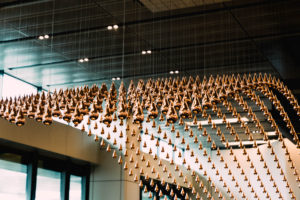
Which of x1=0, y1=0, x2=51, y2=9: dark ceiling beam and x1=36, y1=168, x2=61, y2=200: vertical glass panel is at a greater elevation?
x1=0, y1=0, x2=51, y2=9: dark ceiling beam

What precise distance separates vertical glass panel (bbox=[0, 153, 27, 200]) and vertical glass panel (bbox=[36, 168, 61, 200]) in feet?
2.48

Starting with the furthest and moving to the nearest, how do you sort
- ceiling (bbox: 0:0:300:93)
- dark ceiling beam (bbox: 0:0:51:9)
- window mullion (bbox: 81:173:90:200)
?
window mullion (bbox: 81:173:90:200), ceiling (bbox: 0:0:300:93), dark ceiling beam (bbox: 0:0:51:9)

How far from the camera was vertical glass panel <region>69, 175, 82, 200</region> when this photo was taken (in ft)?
65.1

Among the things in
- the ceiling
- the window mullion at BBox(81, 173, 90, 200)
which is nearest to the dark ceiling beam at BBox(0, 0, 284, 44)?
the ceiling

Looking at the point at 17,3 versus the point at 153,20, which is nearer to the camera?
the point at 17,3

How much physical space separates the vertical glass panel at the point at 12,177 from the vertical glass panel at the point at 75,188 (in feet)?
9.33

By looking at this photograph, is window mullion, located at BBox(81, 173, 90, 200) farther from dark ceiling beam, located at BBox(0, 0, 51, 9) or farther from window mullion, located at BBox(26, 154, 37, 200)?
dark ceiling beam, located at BBox(0, 0, 51, 9)

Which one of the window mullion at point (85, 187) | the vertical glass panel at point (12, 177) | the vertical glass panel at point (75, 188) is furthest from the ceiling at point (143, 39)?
the window mullion at point (85, 187)

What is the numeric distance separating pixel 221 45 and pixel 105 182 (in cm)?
923

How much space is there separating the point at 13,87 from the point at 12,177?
10.2 ft

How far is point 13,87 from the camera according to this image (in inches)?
685

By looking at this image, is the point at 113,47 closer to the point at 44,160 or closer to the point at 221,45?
the point at 221,45

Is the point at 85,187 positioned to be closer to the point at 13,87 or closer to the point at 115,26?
the point at 13,87

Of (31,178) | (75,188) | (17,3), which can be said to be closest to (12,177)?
(31,178)
